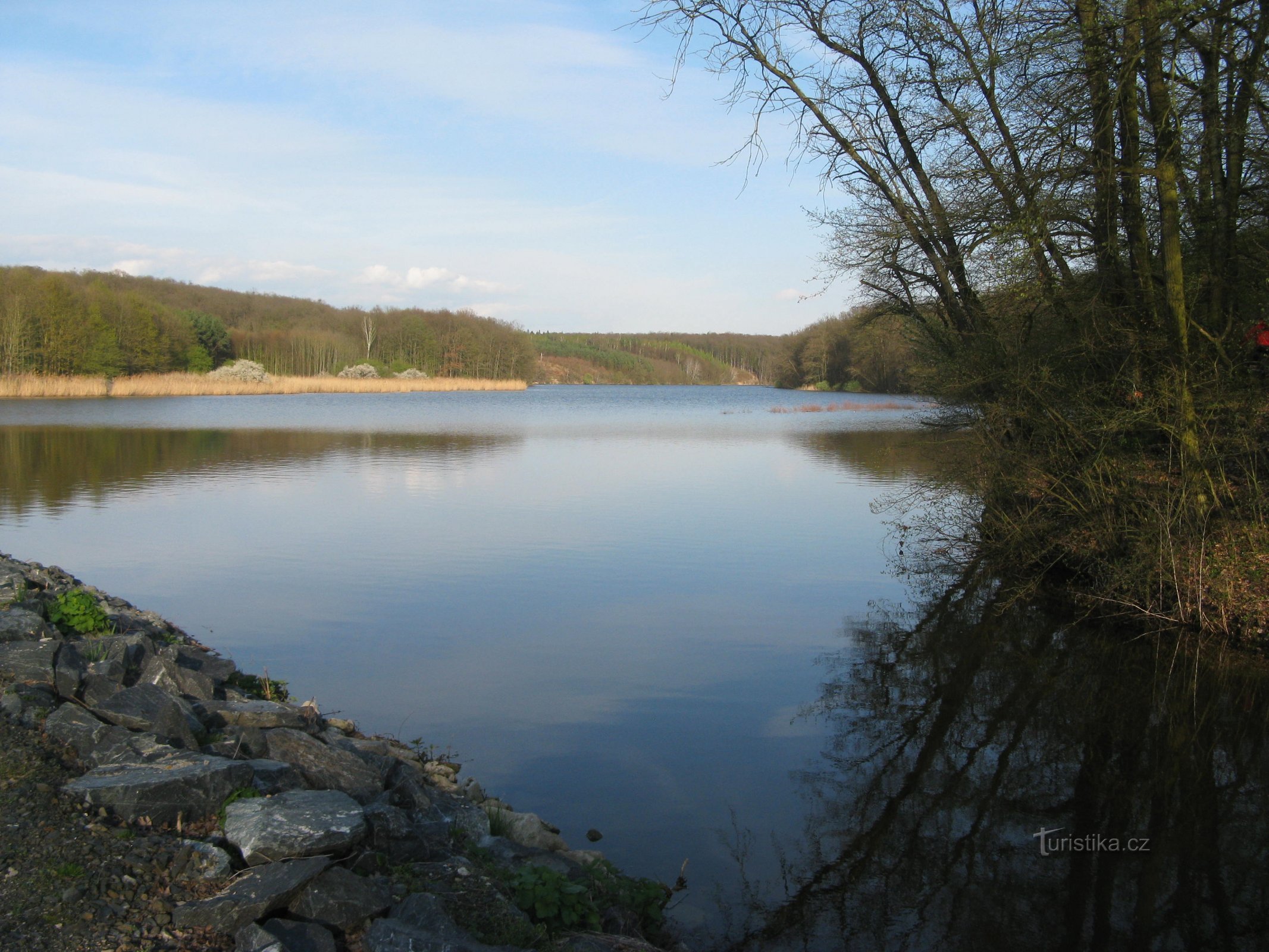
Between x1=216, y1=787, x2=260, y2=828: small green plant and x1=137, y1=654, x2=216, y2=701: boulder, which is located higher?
x1=216, y1=787, x2=260, y2=828: small green plant

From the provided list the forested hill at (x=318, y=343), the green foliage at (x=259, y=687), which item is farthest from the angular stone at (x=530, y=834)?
the forested hill at (x=318, y=343)

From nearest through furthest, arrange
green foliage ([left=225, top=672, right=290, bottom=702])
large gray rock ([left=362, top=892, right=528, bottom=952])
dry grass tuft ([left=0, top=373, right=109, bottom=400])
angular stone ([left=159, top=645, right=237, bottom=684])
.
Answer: large gray rock ([left=362, top=892, right=528, bottom=952]) → angular stone ([left=159, top=645, right=237, bottom=684]) → green foliage ([left=225, top=672, right=290, bottom=702]) → dry grass tuft ([left=0, top=373, right=109, bottom=400])

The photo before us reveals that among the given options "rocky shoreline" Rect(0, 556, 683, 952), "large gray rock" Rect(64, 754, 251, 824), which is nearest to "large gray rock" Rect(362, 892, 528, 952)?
"rocky shoreline" Rect(0, 556, 683, 952)

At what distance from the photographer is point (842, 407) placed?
54.0 m

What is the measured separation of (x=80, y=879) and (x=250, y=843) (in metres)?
0.58

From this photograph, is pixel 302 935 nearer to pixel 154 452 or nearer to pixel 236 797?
pixel 236 797

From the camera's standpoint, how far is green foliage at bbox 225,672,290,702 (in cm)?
654

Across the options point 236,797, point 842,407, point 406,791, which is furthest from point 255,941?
point 842,407

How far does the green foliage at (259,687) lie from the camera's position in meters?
6.54

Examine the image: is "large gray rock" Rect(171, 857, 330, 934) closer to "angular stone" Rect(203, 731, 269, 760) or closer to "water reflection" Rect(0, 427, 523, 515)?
"angular stone" Rect(203, 731, 269, 760)

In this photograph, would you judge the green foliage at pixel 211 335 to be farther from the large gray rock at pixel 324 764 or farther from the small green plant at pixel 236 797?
the small green plant at pixel 236 797

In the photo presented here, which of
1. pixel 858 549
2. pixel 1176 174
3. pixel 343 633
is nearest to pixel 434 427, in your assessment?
pixel 858 549

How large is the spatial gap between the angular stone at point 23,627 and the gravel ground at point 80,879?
218 cm

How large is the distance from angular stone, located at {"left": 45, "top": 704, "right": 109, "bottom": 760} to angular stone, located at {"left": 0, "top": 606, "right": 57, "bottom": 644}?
1519 millimetres
